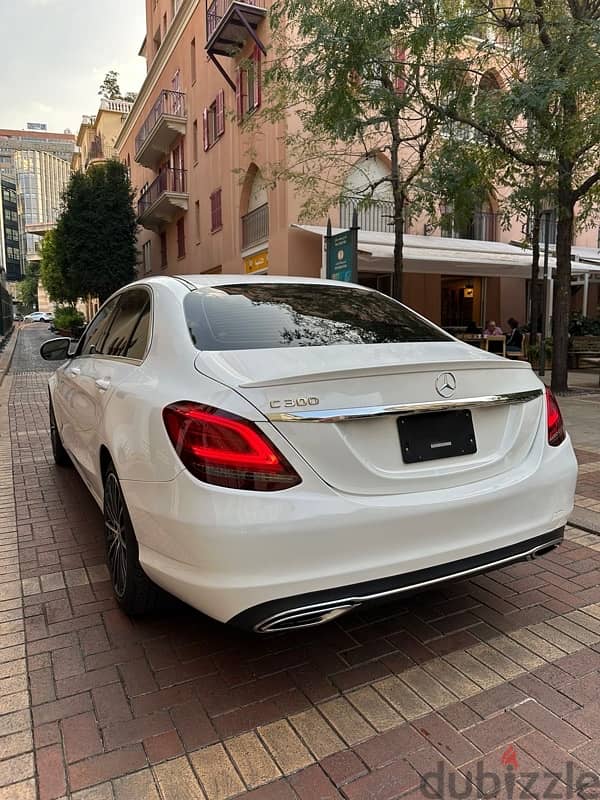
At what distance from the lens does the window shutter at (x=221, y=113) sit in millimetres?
19703

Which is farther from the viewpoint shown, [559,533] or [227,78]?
[227,78]

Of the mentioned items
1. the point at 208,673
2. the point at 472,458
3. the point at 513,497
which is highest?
the point at 472,458

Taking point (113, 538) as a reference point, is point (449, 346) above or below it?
above

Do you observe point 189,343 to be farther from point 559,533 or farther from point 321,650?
point 559,533

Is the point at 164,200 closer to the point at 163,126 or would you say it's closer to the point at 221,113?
the point at 163,126

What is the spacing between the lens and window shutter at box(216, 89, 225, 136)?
776 inches

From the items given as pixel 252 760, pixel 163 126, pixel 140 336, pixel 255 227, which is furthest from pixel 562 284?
pixel 163 126

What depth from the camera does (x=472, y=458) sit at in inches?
95.7

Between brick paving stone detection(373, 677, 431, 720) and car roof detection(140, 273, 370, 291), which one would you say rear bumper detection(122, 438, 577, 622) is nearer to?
brick paving stone detection(373, 677, 431, 720)

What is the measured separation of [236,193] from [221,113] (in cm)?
311

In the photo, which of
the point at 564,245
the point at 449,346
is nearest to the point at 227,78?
the point at 564,245

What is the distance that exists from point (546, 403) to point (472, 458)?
0.60 meters

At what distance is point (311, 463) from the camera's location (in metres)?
2.09

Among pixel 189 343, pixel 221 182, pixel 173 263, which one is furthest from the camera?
pixel 173 263
